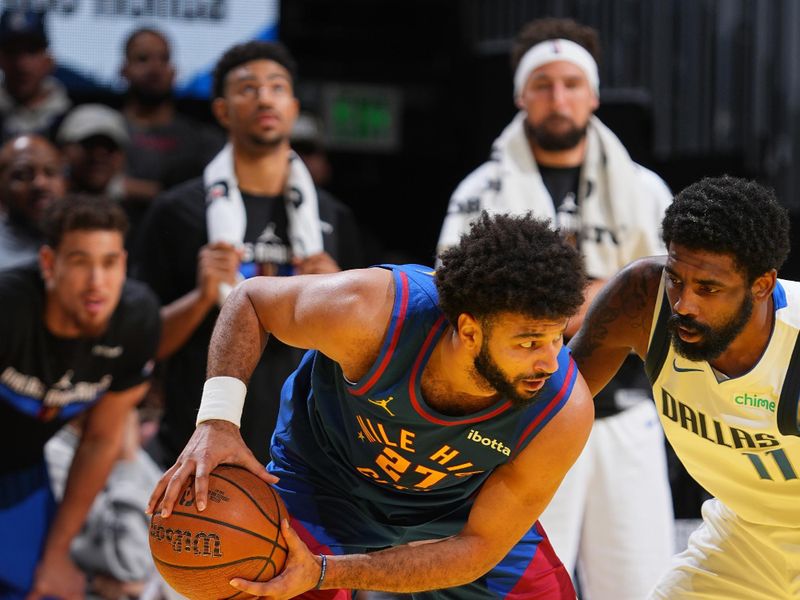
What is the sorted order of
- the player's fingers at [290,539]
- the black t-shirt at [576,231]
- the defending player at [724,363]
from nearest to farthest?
1. the player's fingers at [290,539]
2. the defending player at [724,363]
3. the black t-shirt at [576,231]

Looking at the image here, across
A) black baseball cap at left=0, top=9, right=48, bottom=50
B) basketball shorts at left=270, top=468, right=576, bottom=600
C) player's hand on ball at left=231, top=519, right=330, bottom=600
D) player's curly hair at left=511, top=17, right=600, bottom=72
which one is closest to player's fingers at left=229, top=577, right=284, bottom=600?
player's hand on ball at left=231, top=519, right=330, bottom=600

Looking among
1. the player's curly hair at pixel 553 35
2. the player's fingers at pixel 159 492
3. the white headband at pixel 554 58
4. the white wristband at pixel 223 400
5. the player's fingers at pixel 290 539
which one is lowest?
the player's fingers at pixel 290 539

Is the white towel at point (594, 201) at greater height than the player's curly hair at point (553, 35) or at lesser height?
lesser

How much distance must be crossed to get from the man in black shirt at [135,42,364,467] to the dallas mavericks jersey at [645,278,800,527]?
1.68 metres

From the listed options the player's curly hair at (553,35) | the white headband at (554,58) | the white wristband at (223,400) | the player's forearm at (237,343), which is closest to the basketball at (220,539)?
the white wristband at (223,400)

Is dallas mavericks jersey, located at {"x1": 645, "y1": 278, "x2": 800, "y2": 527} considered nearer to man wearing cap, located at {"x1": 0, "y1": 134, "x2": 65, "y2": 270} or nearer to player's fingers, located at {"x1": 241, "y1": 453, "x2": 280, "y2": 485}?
player's fingers, located at {"x1": 241, "y1": 453, "x2": 280, "y2": 485}

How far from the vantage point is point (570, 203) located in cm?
482

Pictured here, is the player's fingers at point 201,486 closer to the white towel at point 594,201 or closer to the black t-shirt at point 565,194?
the white towel at point 594,201

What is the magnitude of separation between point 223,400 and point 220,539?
1.19ft

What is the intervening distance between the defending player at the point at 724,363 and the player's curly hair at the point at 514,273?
1.07 feet

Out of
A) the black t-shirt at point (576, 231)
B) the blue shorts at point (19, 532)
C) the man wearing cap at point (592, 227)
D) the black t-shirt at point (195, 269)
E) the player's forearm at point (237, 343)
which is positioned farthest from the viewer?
the blue shorts at point (19, 532)

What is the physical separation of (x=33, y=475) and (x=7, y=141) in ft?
6.49

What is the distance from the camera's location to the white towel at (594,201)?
472 cm

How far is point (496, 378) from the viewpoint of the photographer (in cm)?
309
